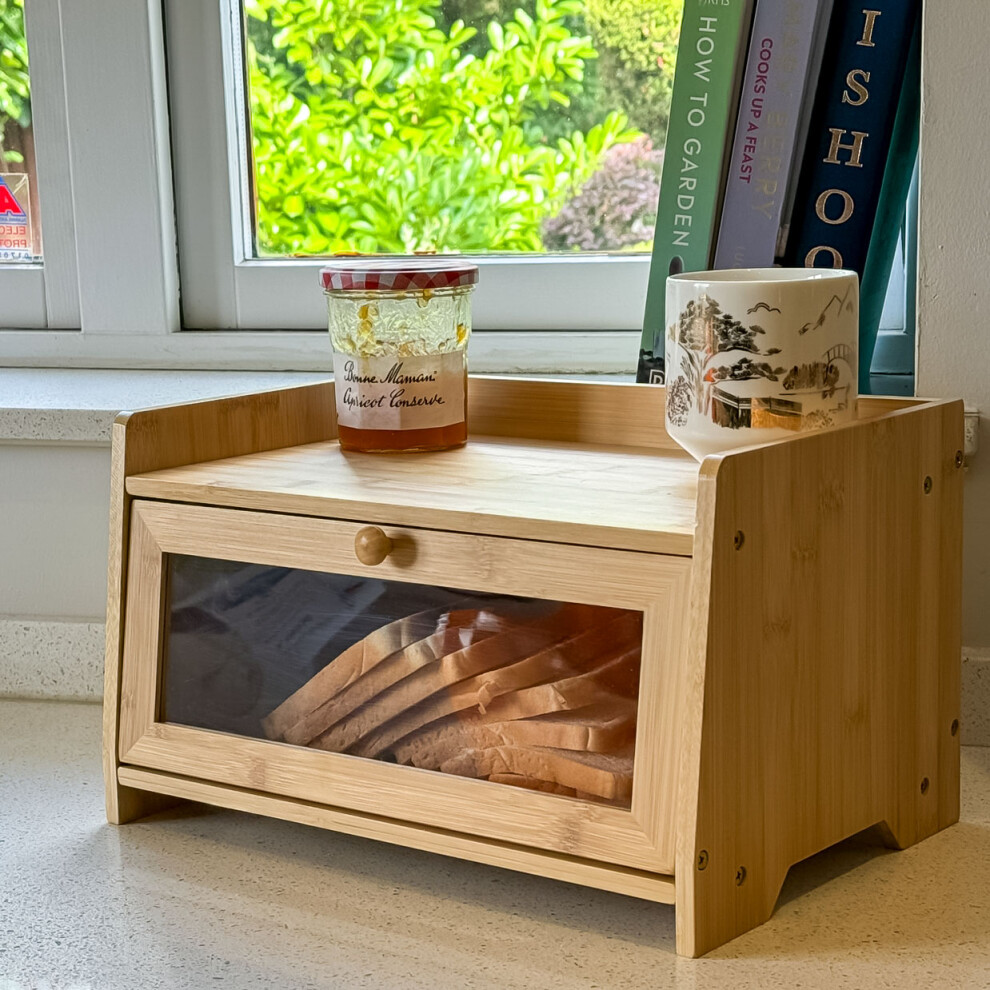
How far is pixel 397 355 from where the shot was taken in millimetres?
937

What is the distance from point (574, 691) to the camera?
0.75m

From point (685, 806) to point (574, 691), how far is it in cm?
10

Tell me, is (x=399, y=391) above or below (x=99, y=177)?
below

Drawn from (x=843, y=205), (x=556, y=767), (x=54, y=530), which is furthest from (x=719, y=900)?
(x=54, y=530)

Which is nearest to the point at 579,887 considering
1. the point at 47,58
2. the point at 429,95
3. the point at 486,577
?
the point at 486,577

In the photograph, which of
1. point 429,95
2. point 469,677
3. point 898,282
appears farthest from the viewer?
point 429,95

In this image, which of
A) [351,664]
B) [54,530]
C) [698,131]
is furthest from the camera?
[54,530]

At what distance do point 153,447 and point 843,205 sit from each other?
0.53 meters

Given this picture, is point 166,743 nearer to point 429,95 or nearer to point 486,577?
point 486,577

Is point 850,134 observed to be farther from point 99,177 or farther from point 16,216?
point 16,216

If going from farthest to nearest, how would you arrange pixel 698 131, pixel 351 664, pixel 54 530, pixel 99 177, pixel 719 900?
pixel 99 177
pixel 54 530
pixel 698 131
pixel 351 664
pixel 719 900

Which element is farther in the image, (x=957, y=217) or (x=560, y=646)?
(x=957, y=217)

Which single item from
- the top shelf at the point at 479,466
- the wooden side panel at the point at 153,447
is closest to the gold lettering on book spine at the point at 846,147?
the top shelf at the point at 479,466

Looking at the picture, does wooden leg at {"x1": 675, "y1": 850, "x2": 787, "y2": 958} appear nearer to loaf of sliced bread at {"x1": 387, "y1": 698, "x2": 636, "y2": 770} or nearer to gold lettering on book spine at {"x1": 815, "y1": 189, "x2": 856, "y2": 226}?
loaf of sliced bread at {"x1": 387, "y1": 698, "x2": 636, "y2": 770}
